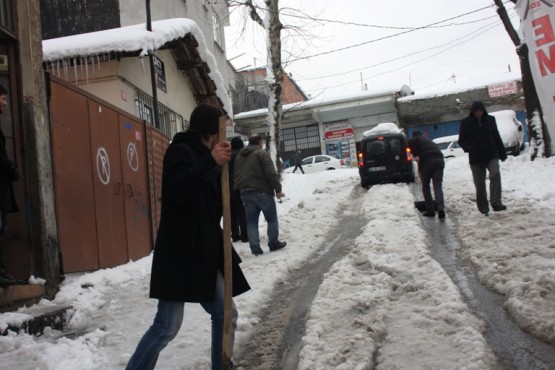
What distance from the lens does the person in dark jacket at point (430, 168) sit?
8883 millimetres

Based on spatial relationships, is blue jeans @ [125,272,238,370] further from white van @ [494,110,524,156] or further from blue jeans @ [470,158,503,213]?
white van @ [494,110,524,156]

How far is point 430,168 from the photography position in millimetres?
8922

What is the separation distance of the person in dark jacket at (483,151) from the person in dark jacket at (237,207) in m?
3.72

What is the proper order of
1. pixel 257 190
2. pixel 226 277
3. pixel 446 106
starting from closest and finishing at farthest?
pixel 226 277 < pixel 257 190 < pixel 446 106

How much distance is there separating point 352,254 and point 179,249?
4014 millimetres

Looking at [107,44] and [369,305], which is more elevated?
[107,44]

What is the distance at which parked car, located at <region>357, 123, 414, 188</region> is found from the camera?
1473cm

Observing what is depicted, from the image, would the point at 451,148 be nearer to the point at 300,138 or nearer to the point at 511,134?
the point at 511,134

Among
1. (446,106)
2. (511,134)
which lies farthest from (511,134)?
(446,106)

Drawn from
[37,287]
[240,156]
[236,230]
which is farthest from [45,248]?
[236,230]

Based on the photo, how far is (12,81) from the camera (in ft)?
16.4

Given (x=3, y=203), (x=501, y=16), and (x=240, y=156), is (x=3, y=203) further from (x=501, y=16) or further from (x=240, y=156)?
(x=501, y=16)

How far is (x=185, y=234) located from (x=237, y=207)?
5.48m

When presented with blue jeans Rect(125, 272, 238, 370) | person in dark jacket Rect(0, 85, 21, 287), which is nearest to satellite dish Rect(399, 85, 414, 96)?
person in dark jacket Rect(0, 85, 21, 287)
